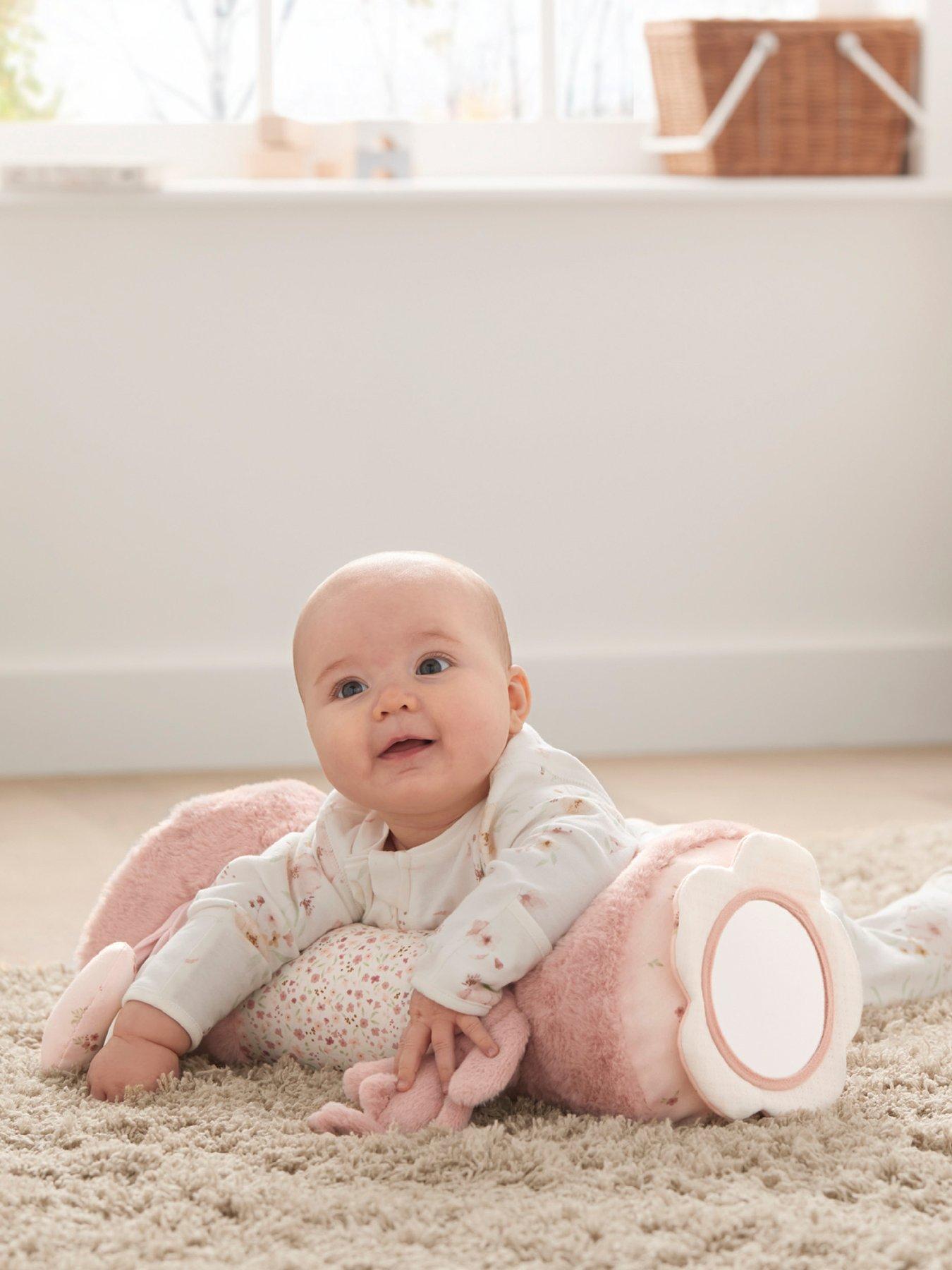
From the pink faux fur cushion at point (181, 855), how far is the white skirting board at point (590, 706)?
1046mm

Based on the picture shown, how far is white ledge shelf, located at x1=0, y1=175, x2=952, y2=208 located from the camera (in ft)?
7.59

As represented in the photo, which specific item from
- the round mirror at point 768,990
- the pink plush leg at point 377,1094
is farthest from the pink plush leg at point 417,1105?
the round mirror at point 768,990

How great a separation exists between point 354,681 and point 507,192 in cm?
139

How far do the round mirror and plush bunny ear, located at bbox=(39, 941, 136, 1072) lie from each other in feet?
1.47

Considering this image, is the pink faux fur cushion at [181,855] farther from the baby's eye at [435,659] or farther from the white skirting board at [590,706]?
the white skirting board at [590,706]

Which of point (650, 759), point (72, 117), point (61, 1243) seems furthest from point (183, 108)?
point (61, 1243)

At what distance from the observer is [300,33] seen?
253 centimetres

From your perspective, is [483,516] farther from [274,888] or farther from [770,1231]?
[770,1231]

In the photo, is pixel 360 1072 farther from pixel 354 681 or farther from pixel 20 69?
pixel 20 69

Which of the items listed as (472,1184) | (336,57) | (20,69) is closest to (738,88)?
(336,57)

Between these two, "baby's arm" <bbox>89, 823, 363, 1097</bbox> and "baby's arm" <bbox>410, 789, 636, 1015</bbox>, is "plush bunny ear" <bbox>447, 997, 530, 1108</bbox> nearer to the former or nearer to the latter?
"baby's arm" <bbox>410, 789, 636, 1015</bbox>

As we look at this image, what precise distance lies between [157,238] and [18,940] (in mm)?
1182

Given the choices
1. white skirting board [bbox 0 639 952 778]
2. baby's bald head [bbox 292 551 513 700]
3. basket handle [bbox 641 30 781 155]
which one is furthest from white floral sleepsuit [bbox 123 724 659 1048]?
basket handle [bbox 641 30 781 155]

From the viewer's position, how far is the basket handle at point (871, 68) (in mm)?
2420
